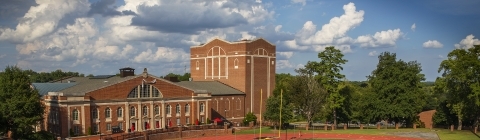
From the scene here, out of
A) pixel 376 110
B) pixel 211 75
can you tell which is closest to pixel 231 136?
pixel 376 110

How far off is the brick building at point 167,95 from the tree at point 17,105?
434cm

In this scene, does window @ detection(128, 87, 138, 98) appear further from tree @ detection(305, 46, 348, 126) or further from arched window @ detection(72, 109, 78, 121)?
tree @ detection(305, 46, 348, 126)

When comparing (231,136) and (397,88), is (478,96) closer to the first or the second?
(397,88)

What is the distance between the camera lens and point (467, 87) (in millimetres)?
51719

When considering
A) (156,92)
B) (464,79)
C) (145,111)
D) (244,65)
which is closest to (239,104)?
(244,65)

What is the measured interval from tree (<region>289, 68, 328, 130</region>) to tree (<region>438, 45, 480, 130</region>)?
15.2 metres

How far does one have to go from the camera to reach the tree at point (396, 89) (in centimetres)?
5906

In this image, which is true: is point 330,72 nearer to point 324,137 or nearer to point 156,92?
point 324,137

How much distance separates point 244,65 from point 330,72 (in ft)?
59.4

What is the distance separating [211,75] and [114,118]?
28.2 meters

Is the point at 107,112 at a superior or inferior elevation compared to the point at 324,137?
superior

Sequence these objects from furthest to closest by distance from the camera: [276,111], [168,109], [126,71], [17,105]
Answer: [126,71] → [168,109] → [276,111] → [17,105]

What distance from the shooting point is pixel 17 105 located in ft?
145

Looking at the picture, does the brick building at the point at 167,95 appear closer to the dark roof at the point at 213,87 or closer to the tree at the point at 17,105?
the dark roof at the point at 213,87
